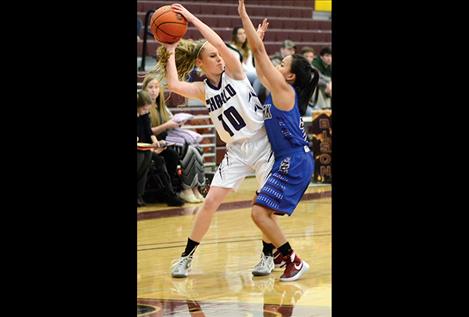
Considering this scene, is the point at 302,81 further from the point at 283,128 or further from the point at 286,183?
the point at 286,183

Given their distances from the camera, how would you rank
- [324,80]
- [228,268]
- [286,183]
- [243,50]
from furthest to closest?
[324,80] < [243,50] < [228,268] < [286,183]

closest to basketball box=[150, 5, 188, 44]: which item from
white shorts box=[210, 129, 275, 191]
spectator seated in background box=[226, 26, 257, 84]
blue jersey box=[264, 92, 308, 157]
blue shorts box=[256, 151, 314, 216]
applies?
blue jersey box=[264, 92, 308, 157]

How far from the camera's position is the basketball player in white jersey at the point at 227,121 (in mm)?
6305

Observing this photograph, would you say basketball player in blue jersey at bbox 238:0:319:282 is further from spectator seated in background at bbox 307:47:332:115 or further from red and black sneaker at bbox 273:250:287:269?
spectator seated in background at bbox 307:47:332:115

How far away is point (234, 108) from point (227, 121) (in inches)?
3.7

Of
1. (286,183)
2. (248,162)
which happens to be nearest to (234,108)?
(248,162)

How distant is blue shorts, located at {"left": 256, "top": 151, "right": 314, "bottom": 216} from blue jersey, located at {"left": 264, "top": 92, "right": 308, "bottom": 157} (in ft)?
0.17

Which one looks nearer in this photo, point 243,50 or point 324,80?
point 243,50

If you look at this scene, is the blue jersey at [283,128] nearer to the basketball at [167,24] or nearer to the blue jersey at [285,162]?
the blue jersey at [285,162]

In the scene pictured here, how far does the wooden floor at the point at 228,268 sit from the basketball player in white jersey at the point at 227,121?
1.11 ft

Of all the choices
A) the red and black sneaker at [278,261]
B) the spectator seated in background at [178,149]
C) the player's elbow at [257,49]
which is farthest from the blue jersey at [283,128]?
the spectator seated in background at [178,149]

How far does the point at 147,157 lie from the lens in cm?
964
